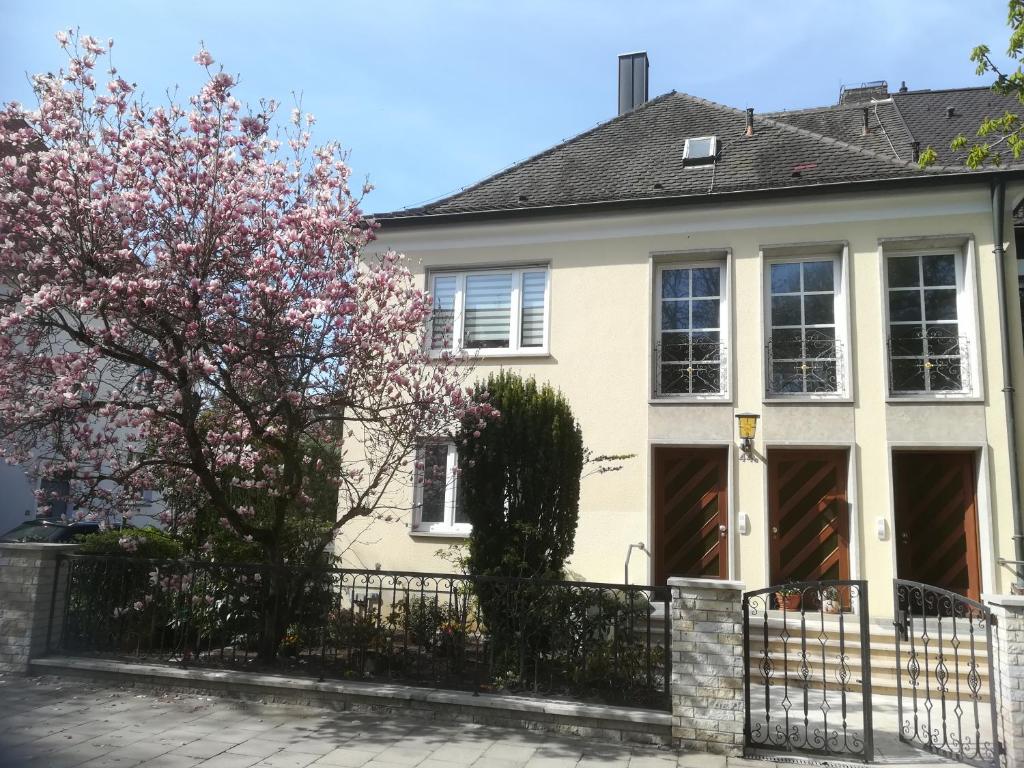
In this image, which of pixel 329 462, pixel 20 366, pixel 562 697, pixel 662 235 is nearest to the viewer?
pixel 562 697

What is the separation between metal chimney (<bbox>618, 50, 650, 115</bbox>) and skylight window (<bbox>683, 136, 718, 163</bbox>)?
323 centimetres

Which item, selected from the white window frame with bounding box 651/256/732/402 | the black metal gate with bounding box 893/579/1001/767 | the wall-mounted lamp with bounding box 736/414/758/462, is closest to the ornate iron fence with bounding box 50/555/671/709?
the black metal gate with bounding box 893/579/1001/767

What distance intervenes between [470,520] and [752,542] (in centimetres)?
457

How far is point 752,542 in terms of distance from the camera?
1019cm

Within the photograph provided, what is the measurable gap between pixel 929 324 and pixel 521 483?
6.54 m

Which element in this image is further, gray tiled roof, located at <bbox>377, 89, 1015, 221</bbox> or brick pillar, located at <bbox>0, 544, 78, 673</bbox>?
gray tiled roof, located at <bbox>377, 89, 1015, 221</bbox>

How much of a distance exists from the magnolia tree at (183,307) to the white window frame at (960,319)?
20.4 feet

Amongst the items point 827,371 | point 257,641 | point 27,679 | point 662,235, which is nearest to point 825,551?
point 827,371

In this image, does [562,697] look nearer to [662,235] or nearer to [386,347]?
[386,347]

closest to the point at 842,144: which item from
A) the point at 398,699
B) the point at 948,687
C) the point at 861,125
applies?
the point at 861,125

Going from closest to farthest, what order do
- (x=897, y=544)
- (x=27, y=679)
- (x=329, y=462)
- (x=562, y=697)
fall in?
(x=562, y=697), (x=27, y=679), (x=329, y=462), (x=897, y=544)

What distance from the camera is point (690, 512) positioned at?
1079cm

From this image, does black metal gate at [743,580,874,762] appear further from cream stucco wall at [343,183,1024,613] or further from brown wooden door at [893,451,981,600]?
cream stucco wall at [343,183,1024,613]

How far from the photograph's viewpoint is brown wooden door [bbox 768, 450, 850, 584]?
1018cm
